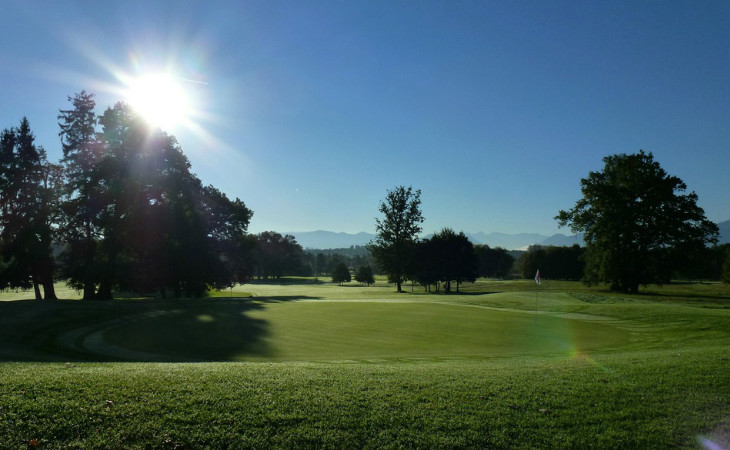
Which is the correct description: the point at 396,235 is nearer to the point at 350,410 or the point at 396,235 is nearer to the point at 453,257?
the point at 453,257

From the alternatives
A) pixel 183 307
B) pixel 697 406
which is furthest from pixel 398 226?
pixel 697 406

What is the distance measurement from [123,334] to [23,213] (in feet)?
81.8

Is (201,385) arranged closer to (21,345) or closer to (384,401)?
(384,401)

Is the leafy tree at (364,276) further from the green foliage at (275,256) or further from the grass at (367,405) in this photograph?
the grass at (367,405)

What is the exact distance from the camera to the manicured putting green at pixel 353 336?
16266 mm

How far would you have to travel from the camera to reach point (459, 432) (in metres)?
6.07

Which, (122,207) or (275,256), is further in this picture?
(275,256)

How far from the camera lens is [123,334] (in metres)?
20.1

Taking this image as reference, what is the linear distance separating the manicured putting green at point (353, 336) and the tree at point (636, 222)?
23.6 meters

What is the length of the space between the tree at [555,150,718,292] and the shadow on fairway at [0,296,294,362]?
132ft

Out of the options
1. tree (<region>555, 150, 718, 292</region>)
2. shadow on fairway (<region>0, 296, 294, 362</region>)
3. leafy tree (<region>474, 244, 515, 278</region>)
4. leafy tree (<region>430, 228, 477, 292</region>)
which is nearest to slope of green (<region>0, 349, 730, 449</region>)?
shadow on fairway (<region>0, 296, 294, 362</region>)

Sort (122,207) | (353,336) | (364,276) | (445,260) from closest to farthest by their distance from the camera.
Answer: (353,336) < (122,207) < (445,260) < (364,276)

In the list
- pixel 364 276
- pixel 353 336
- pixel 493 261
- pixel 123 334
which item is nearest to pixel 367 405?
pixel 353 336

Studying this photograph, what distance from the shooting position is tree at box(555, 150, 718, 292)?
42844 millimetres
